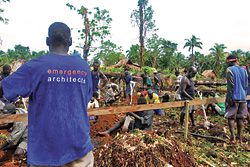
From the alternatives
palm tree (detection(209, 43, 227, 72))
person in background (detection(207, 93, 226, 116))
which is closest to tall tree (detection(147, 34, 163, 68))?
palm tree (detection(209, 43, 227, 72))

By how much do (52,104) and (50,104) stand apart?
0.05ft

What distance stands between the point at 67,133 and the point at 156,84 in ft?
42.0

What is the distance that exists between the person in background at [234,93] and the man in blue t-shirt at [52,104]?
526 cm

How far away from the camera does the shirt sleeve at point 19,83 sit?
2379mm

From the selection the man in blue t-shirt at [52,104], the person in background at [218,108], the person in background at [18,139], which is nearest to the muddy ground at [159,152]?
the person in background at [18,139]

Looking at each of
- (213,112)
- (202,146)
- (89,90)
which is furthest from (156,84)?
(89,90)

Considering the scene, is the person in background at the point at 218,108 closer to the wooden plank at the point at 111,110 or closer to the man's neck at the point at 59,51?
the wooden plank at the point at 111,110

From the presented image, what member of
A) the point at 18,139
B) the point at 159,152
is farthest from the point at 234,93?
the point at 18,139

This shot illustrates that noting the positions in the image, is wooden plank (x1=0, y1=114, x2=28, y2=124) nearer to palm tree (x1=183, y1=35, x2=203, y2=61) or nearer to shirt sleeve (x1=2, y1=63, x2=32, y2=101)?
shirt sleeve (x1=2, y1=63, x2=32, y2=101)

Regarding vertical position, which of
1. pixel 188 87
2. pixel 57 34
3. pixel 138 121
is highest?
pixel 57 34

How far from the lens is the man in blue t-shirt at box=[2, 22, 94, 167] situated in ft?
7.86

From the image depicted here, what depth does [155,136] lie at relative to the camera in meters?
5.19

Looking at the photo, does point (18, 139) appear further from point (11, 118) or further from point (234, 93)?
point (234, 93)

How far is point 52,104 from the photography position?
2414 millimetres
